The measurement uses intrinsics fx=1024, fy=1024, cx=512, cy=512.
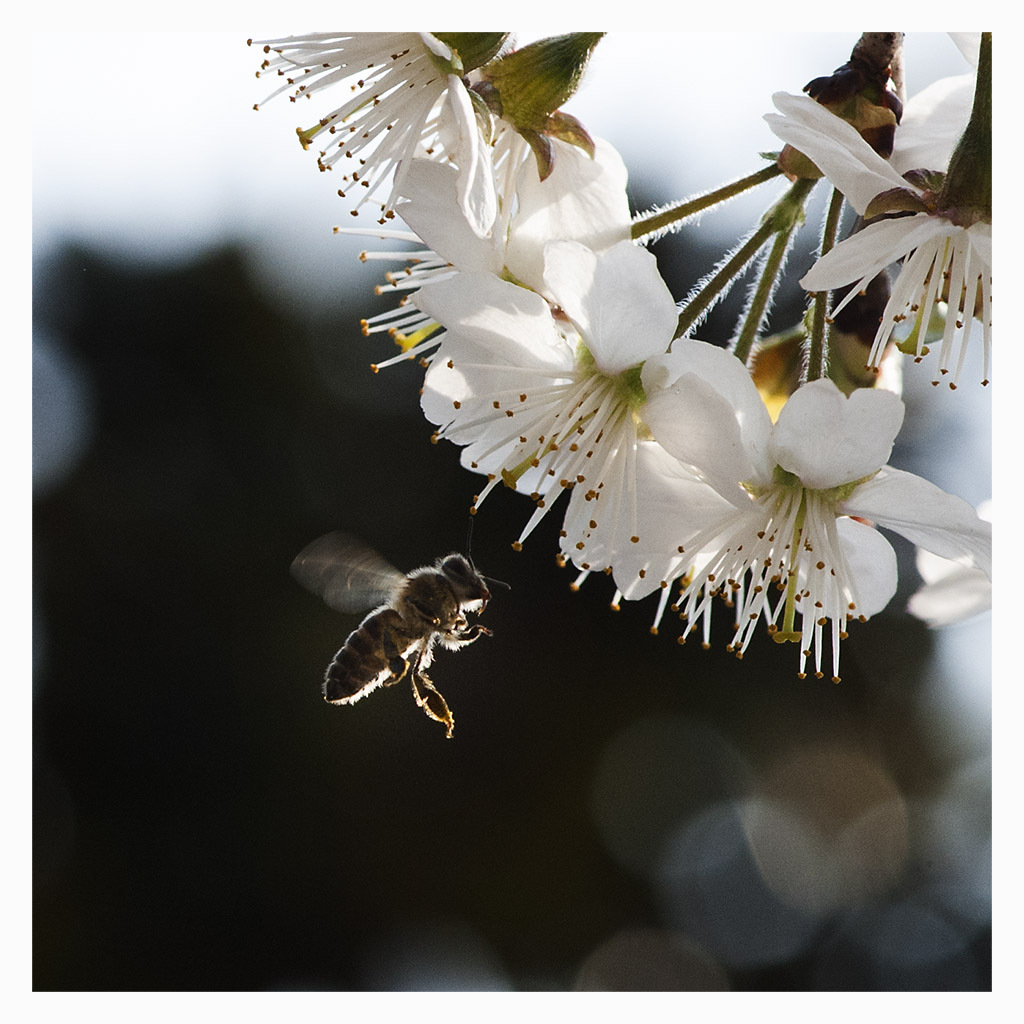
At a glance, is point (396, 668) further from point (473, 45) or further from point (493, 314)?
point (473, 45)

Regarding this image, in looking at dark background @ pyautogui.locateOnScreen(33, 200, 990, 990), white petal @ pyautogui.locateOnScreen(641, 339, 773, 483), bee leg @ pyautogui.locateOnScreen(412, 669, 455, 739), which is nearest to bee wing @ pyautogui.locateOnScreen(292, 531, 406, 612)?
bee leg @ pyautogui.locateOnScreen(412, 669, 455, 739)

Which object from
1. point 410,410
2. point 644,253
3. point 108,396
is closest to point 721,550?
point 644,253

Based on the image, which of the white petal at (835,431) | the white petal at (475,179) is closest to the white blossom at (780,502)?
the white petal at (835,431)

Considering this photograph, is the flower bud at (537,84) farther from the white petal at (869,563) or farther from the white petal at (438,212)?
the white petal at (869,563)

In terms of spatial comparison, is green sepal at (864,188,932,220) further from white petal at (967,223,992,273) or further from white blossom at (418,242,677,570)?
white blossom at (418,242,677,570)

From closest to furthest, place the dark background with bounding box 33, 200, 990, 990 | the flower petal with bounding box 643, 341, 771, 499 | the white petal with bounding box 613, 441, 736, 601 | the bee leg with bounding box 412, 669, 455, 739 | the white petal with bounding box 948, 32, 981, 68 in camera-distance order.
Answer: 1. the flower petal with bounding box 643, 341, 771, 499
2. the white petal with bounding box 613, 441, 736, 601
3. the white petal with bounding box 948, 32, 981, 68
4. the bee leg with bounding box 412, 669, 455, 739
5. the dark background with bounding box 33, 200, 990, 990

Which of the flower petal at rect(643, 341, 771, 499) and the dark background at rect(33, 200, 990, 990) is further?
the dark background at rect(33, 200, 990, 990)

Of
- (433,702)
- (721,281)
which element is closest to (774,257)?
(721,281)
